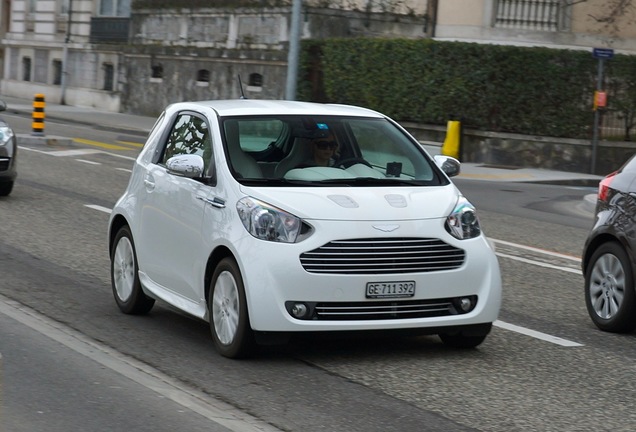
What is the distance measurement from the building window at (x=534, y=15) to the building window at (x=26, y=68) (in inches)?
1042

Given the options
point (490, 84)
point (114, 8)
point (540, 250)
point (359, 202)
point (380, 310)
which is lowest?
point (540, 250)

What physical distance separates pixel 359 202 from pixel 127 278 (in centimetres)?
224

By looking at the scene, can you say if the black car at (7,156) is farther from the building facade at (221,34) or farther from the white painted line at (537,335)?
the building facade at (221,34)

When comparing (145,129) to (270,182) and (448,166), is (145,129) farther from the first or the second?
(270,182)

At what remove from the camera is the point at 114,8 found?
48.4 meters

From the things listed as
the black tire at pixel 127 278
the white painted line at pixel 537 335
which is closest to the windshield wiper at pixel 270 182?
the black tire at pixel 127 278

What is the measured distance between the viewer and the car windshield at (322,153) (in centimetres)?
791

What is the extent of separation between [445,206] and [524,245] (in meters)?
6.72

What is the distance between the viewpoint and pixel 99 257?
11680 millimetres

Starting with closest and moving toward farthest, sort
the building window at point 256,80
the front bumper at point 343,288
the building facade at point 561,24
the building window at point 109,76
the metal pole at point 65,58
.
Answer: the front bumper at point 343,288, the building facade at point 561,24, the building window at point 256,80, the building window at point 109,76, the metal pole at point 65,58

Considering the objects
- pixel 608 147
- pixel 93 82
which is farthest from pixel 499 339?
pixel 93 82

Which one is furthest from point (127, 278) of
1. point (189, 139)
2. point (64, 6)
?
point (64, 6)

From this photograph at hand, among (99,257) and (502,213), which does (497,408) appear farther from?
(502,213)

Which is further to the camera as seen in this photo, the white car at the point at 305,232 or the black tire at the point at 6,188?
the black tire at the point at 6,188
